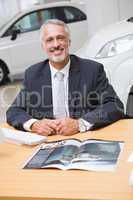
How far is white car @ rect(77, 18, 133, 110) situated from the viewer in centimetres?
334

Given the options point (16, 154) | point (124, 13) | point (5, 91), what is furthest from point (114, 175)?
point (124, 13)

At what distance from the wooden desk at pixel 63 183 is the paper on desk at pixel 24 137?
15 cm

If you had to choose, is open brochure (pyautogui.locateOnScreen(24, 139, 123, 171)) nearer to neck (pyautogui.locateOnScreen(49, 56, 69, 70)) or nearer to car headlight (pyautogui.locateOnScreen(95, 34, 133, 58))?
neck (pyautogui.locateOnScreen(49, 56, 69, 70))

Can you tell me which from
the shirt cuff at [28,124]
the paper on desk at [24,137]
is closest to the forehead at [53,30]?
the shirt cuff at [28,124]

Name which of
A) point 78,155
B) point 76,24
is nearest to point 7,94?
point 76,24

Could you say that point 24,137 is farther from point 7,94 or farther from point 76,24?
point 76,24

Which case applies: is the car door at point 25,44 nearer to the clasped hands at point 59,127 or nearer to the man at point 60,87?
the man at point 60,87

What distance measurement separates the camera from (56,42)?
7.22 feet

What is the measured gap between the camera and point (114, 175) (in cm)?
142

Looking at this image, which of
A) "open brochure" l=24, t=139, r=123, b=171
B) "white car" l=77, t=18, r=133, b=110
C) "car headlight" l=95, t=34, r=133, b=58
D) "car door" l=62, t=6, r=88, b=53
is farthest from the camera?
"car door" l=62, t=6, r=88, b=53

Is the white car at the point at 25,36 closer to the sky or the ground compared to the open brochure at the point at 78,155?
closer to the ground

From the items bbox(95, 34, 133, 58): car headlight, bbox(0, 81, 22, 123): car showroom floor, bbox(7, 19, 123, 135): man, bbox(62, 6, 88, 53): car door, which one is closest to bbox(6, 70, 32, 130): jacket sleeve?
bbox(7, 19, 123, 135): man

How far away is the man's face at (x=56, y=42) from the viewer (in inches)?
86.7

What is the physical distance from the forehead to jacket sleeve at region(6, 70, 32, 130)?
0.31 m
